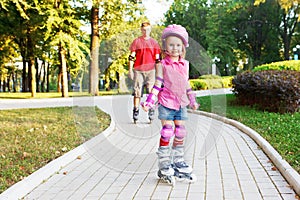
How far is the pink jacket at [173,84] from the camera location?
5082 mm

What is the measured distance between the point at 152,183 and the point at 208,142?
3.16 meters

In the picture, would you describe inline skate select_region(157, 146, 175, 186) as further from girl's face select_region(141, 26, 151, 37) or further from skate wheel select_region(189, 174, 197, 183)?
girl's face select_region(141, 26, 151, 37)

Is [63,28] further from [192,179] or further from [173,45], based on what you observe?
[192,179]

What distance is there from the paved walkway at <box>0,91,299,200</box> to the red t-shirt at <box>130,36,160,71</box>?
167 cm

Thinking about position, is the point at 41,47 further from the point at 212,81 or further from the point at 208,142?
the point at 208,142

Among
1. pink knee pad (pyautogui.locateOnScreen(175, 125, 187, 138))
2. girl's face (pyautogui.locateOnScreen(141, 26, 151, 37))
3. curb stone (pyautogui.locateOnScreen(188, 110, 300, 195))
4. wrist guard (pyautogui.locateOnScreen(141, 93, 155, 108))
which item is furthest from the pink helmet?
girl's face (pyautogui.locateOnScreen(141, 26, 151, 37))

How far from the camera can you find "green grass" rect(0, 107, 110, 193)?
5.56m

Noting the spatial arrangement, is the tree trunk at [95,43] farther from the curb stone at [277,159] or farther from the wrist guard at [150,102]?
the wrist guard at [150,102]

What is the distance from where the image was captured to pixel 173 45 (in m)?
5.05

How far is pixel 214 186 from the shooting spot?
15.9 feet

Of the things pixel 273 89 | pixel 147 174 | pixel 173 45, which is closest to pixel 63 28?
pixel 273 89

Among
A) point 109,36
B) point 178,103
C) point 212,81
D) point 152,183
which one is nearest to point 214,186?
point 152,183

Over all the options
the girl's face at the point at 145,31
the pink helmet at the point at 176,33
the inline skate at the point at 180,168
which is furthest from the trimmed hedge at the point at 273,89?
the pink helmet at the point at 176,33

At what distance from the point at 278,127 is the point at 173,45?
4.98m
